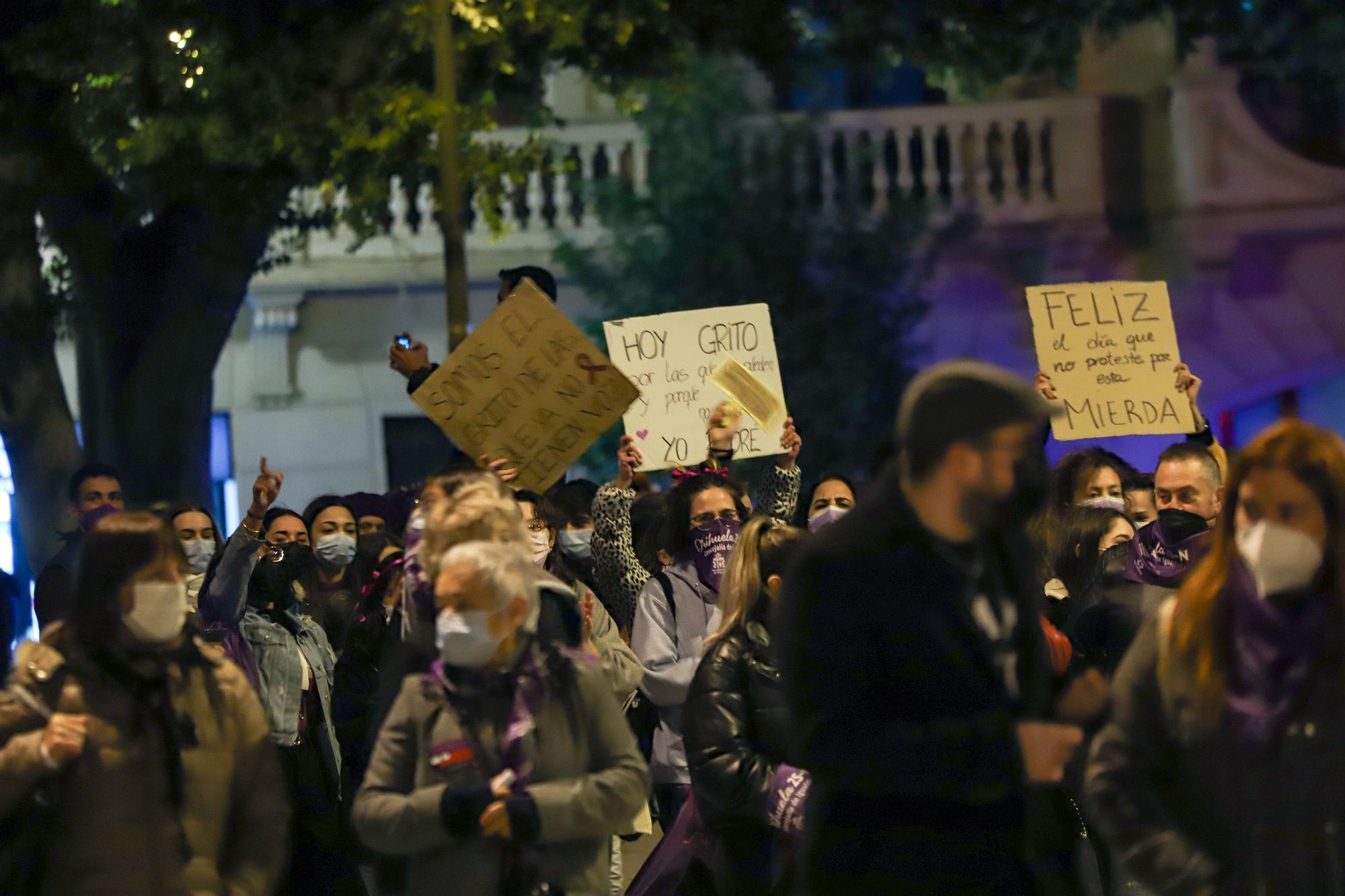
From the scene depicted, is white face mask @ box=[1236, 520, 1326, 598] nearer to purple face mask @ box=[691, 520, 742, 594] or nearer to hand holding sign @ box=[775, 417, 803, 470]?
purple face mask @ box=[691, 520, 742, 594]

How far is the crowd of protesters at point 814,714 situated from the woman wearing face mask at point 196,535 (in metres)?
2.07

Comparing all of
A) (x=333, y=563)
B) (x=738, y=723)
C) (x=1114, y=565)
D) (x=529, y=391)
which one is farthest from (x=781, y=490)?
(x=738, y=723)

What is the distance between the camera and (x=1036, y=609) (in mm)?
3701

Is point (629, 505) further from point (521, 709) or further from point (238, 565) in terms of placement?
point (521, 709)

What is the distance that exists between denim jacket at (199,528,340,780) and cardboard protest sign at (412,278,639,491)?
2.92 feet

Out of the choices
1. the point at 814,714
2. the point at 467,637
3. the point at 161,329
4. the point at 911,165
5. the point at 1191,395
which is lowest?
the point at 814,714

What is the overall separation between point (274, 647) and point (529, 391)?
126 centimetres

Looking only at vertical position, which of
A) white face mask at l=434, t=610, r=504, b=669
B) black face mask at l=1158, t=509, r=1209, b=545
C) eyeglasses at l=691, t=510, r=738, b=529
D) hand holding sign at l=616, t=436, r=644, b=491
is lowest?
black face mask at l=1158, t=509, r=1209, b=545

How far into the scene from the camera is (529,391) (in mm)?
7191

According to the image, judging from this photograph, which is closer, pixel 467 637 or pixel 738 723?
pixel 467 637

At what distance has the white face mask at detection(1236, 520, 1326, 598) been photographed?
3652mm

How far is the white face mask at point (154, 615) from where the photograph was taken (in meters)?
4.07

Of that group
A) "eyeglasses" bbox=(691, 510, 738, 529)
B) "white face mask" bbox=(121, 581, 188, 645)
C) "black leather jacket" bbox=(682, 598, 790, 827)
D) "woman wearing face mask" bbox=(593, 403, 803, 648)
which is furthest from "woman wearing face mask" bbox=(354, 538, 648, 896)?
"woman wearing face mask" bbox=(593, 403, 803, 648)

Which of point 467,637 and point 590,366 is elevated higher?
point 590,366
